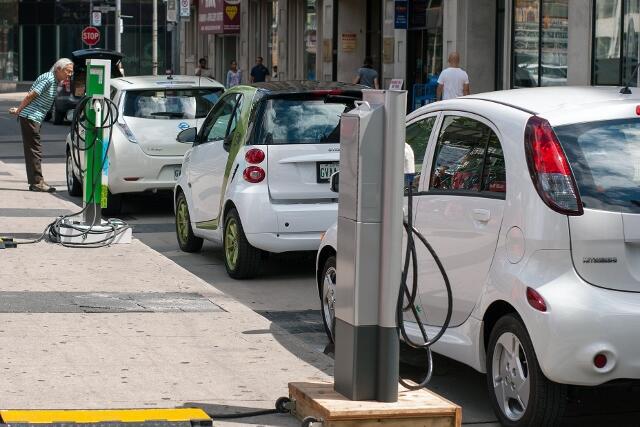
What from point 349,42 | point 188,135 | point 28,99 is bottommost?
point 188,135

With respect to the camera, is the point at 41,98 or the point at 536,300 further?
the point at 41,98

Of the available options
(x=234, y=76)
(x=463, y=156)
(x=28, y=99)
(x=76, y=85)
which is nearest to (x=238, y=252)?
(x=463, y=156)

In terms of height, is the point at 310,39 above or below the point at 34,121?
above

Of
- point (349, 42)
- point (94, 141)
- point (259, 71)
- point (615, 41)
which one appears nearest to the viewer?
point (94, 141)

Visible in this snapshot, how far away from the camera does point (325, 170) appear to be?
11086 mm

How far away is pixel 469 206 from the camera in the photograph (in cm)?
682

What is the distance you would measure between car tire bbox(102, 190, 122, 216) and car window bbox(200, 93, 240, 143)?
13.0 feet

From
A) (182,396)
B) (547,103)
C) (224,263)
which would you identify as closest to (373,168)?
(547,103)

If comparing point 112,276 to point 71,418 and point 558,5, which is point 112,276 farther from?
point 558,5

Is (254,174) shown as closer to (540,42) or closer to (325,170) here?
(325,170)

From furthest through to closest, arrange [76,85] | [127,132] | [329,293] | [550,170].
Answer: [76,85], [127,132], [329,293], [550,170]

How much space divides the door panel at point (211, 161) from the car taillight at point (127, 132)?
3.15m

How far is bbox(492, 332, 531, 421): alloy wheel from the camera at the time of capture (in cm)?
627

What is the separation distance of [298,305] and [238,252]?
1202 mm
